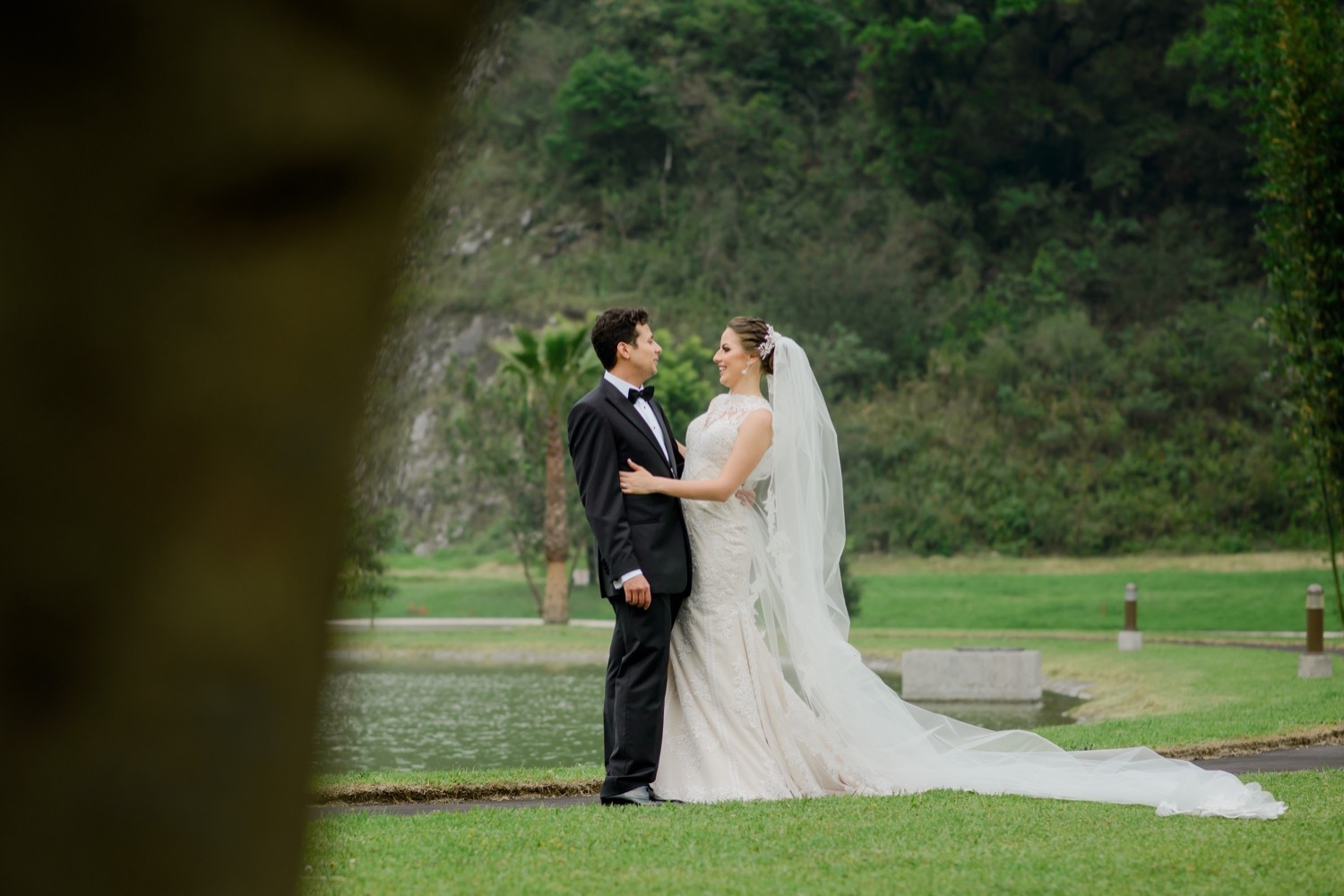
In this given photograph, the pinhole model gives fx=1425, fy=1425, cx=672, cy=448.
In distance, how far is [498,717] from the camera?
595 inches

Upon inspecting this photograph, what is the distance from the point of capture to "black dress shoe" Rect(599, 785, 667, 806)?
6.62m

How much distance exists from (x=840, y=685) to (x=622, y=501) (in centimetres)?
151

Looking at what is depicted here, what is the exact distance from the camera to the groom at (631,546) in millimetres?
6645

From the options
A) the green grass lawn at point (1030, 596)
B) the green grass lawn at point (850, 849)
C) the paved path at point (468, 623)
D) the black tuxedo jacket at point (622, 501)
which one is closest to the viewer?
the green grass lawn at point (850, 849)

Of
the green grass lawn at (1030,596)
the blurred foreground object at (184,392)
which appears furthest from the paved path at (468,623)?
the blurred foreground object at (184,392)

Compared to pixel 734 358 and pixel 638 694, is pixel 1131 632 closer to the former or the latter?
pixel 734 358

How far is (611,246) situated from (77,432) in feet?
169

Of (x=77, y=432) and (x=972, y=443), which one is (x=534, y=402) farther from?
(x=77, y=432)

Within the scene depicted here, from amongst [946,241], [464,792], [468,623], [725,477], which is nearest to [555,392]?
[468,623]

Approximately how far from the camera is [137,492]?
29.1 inches

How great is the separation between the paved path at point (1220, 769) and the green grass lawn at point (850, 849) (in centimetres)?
54

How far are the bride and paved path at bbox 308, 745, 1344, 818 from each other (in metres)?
0.76

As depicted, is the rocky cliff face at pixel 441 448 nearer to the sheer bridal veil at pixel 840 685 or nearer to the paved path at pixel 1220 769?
the paved path at pixel 1220 769

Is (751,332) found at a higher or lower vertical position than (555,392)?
lower
